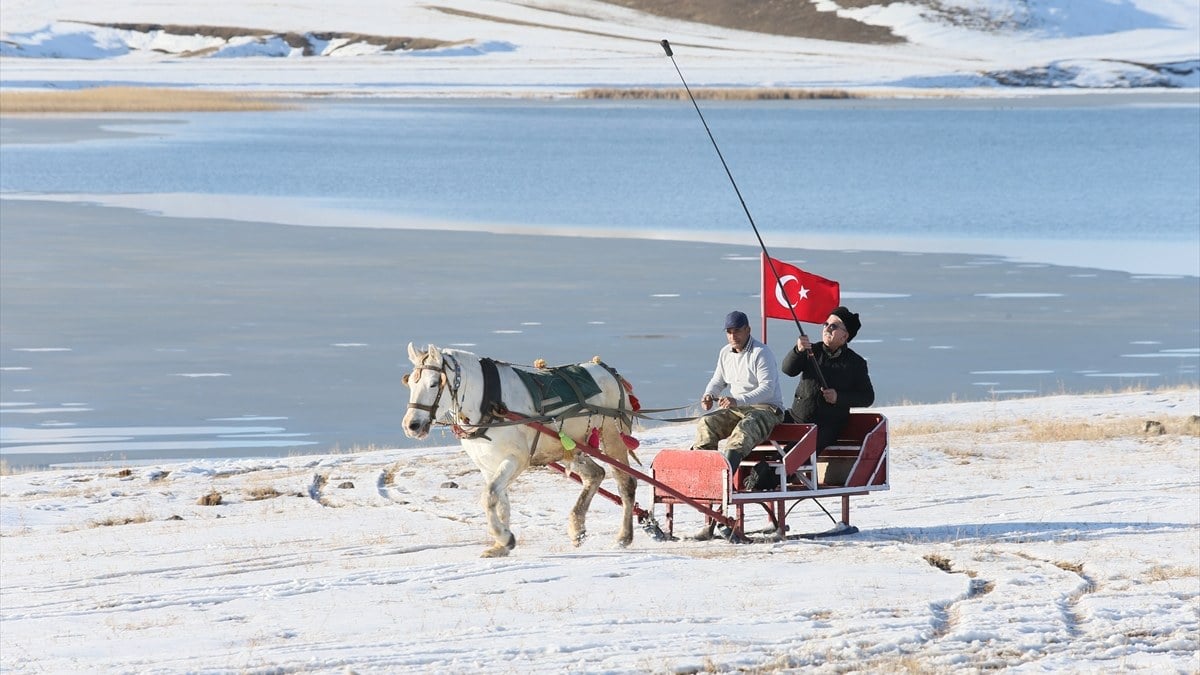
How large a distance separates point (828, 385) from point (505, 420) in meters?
2.65

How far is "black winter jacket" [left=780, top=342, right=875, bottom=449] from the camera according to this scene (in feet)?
44.5

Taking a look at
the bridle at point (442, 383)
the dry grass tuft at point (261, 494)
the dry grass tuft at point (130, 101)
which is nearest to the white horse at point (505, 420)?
the bridle at point (442, 383)

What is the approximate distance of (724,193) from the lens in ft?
181

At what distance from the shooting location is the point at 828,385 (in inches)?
537

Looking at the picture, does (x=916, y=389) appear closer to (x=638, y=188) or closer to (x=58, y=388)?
(x=58, y=388)

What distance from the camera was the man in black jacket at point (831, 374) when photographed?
13562mm

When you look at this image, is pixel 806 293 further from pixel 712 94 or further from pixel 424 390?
pixel 712 94

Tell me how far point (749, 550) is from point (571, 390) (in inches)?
66.1

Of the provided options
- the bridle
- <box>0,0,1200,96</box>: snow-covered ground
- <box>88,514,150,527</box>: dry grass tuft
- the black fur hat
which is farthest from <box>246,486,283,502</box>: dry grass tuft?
<box>0,0,1200,96</box>: snow-covered ground

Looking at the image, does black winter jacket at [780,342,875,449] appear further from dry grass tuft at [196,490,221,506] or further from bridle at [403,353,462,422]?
dry grass tuft at [196,490,221,506]

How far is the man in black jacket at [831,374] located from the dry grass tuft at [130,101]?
89608 mm

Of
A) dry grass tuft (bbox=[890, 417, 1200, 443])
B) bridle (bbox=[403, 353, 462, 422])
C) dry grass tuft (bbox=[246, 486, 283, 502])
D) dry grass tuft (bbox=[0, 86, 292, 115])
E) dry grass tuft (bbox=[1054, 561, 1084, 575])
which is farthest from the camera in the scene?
dry grass tuft (bbox=[0, 86, 292, 115])

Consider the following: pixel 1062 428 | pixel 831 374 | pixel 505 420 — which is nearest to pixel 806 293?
pixel 831 374

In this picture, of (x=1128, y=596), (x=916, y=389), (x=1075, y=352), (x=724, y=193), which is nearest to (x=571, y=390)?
(x=1128, y=596)
